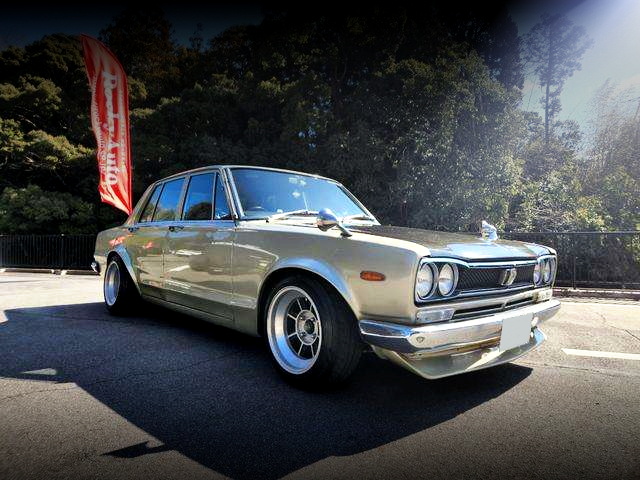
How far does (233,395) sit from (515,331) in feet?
6.18

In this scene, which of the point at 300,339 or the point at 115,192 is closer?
the point at 300,339

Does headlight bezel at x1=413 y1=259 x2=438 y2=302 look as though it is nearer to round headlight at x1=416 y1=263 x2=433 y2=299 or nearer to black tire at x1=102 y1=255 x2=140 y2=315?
round headlight at x1=416 y1=263 x2=433 y2=299

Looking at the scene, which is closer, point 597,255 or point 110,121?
point 597,255

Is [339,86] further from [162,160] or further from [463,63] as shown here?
[162,160]

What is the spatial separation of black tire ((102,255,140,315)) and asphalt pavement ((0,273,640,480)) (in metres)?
1.05

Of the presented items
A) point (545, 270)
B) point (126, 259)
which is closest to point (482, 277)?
point (545, 270)

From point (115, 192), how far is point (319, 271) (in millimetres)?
11926

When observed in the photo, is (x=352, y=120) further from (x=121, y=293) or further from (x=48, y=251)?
(x=48, y=251)

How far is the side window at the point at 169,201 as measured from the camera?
4.48 m

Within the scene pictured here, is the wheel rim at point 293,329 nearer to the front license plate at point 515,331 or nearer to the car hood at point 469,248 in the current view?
the car hood at point 469,248

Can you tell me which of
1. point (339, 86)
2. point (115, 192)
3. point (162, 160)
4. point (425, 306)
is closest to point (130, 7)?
point (162, 160)

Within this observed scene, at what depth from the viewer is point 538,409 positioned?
A: 2670 mm

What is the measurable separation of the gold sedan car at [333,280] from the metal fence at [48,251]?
45.8ft

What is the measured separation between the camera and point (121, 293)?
5.18 m
